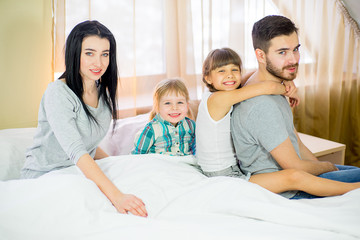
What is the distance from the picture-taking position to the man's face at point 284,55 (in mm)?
1381

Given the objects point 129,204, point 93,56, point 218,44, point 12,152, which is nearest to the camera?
point 129,204

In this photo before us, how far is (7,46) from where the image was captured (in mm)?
1768

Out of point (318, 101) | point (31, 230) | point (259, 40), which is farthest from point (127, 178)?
point (318, 101)

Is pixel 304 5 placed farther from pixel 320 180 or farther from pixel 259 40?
pixel 320 180

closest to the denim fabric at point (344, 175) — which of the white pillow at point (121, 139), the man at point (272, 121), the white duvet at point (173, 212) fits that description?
the man at point (272, 121)

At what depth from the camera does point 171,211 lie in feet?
3.64

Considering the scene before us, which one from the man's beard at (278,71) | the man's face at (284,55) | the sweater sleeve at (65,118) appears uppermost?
the man's face at (284,55)

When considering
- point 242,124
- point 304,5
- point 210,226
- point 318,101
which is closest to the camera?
point 210,226

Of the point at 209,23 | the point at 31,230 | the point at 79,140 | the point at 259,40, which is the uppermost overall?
the point at 209,23

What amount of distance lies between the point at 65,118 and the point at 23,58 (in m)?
0.75

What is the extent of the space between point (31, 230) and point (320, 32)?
2.45m

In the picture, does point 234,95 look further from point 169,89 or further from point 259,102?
point 169,89

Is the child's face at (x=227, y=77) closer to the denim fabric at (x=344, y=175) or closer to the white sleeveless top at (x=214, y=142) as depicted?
the white sleeveless top at (x=214, y=142)

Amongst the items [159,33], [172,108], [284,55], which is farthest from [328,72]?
[172,108]
